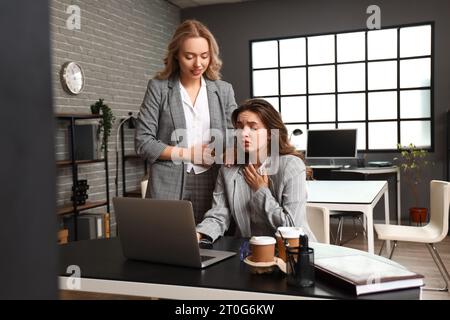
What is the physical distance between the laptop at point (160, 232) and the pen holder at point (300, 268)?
0.28 meters

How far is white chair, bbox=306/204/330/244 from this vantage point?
2242 mm

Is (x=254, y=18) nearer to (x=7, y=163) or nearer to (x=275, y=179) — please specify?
(x=275, y=179)

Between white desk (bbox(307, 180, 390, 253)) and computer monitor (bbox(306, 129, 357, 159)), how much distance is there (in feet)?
5.48

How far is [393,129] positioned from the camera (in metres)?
5.93

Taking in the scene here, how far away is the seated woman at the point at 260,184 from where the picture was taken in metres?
1.85

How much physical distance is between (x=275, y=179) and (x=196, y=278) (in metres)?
0.77

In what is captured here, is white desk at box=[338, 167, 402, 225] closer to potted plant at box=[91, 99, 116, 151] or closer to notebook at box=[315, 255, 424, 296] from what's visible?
potted plant at box=[91, 99, 116, 151]

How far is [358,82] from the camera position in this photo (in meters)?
6.09

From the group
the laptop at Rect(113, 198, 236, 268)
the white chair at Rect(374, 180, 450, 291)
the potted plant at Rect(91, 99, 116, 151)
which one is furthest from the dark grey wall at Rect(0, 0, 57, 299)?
the potted plant at Rect(91, 99, 116, 151)

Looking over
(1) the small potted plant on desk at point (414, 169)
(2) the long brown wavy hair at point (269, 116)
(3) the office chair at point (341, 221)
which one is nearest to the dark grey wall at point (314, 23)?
(1) the small potted plant on desk at point (414, 169)

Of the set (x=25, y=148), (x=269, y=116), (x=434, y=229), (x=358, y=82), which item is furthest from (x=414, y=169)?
(x=25, y=148)

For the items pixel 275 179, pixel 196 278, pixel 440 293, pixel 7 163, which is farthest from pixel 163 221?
pixel 440 293

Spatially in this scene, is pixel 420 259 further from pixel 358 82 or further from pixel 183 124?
pixel 183 124

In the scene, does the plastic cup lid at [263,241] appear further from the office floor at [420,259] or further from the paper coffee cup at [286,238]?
the office floor at [420,259]
